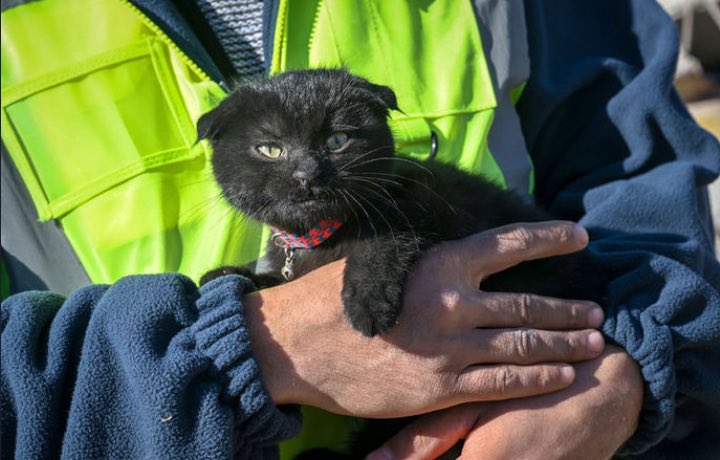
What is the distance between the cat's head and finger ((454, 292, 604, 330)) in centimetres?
34

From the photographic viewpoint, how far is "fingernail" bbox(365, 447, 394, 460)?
4.80 ft

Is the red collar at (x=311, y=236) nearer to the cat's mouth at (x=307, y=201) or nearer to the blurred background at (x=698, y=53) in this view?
the cat's mouth at (x=307, y=201)

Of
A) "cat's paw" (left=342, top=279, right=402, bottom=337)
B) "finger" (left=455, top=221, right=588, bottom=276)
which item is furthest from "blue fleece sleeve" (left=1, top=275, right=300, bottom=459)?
"finger" (left=455, top=221, right=588, bottom=276)

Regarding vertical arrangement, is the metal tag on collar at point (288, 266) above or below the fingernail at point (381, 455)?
above

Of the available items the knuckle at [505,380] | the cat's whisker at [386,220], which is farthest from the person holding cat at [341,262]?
the cat's whisker at [386,220]

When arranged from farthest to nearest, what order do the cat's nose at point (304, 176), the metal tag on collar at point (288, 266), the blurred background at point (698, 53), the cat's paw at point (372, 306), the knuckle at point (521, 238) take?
the blurred background at point (698, 53), the metal tag on collar at point (288, 266), the knuckle at point (521, 238), the cat's nose at point (304, 176), the cat's paw at point (372, 306)

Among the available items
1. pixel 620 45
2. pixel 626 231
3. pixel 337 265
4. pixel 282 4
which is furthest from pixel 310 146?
pixel 620 45

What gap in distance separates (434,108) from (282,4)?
0.48 m

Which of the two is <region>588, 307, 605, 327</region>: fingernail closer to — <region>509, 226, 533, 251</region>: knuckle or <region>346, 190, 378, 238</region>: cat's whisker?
<region>509, 226, 533, 251</region>: knuckle

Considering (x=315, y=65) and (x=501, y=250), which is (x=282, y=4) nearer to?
(x=315, y=65)

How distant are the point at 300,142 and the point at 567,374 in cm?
79

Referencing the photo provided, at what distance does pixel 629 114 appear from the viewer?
1.94 m

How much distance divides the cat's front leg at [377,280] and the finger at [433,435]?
0.30m

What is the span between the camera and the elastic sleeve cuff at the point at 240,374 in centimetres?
124
